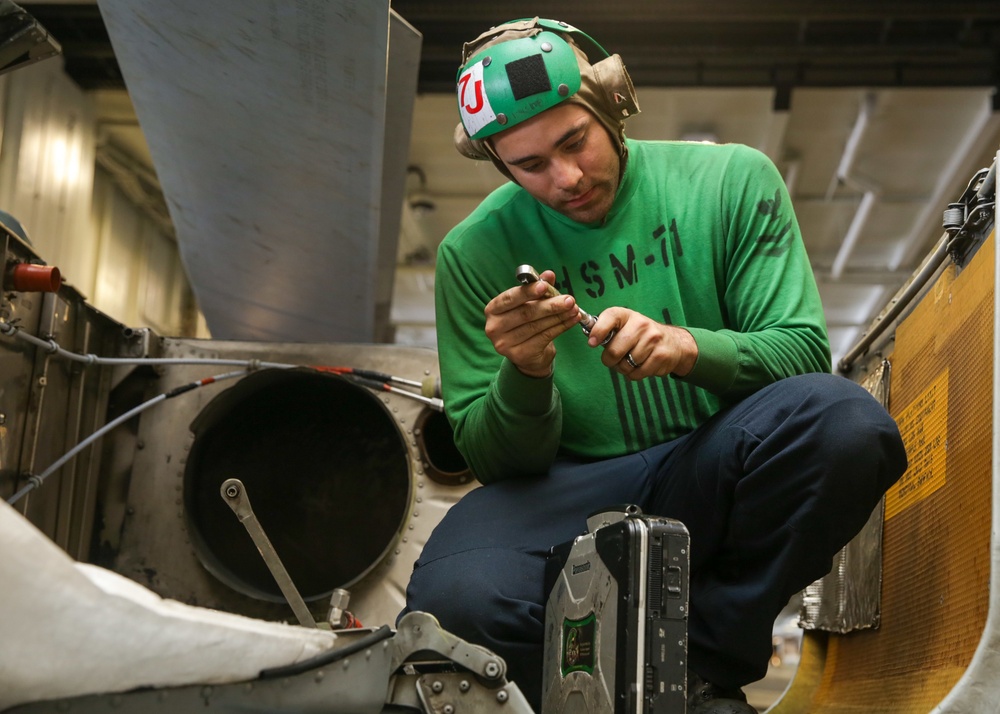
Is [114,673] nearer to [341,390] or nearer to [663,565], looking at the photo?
[663,565]

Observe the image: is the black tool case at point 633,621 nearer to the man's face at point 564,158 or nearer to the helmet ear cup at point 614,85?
the man's face at point 564,158

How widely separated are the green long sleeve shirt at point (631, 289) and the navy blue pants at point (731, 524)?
11 cm

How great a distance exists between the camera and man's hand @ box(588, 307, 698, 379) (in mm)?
1216

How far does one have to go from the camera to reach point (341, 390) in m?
2.71

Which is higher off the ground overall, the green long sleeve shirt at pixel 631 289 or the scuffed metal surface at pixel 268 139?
the scuffed metal surface at pixel 268 139

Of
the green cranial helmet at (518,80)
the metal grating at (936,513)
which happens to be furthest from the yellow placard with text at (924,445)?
the green cranial helmet at (518,80)

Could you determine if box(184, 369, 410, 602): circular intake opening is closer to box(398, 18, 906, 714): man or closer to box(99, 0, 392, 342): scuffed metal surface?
box(99, 0, 392, 342): scuffed metal surface

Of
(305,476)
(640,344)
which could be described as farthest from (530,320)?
(305,476)

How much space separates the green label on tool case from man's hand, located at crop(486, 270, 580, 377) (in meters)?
0.35

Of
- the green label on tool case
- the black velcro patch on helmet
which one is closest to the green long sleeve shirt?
the black velcro patch on helmet

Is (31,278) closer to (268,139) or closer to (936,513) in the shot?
(268,139)

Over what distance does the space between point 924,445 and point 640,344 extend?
2.22 ft

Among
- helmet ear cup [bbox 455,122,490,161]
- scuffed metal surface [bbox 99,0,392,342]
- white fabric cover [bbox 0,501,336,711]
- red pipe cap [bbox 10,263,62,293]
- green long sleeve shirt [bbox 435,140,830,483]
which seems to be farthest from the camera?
scuffed metal surface [bbox 99,0,392,342]

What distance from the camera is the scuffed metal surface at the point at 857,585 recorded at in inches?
71.7
